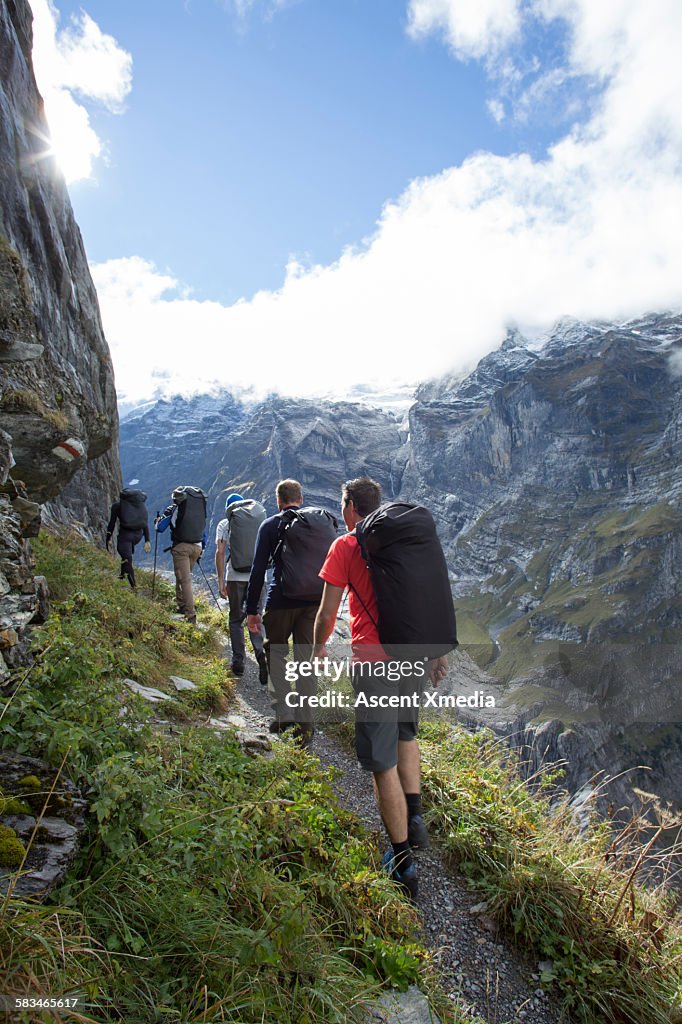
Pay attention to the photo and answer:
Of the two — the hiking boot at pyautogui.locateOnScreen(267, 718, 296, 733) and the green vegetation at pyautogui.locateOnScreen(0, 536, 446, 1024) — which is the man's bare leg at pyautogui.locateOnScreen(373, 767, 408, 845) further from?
the hiking boot at pyautogui.locateOnScreen(267, 718, 296, 733)

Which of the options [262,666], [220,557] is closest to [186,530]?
[220,557]

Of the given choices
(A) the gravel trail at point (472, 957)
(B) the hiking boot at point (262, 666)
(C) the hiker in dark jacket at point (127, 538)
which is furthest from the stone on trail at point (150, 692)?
(C) the hiker in dark jacket at point (127, 538)

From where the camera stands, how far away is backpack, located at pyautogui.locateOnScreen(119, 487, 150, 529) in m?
13.1

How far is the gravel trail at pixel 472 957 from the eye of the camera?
3.47 m

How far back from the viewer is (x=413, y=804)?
4.74 m

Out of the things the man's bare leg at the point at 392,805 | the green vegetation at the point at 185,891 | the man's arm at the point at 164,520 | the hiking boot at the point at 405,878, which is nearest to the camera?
the green vegetation at the point at 185,891

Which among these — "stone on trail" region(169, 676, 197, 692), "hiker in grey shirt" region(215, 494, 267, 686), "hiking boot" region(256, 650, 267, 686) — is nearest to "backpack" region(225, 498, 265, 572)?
"hiker in grey shirt" region(215, 494, 267, 686)

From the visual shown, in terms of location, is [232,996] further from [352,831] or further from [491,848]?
[491,848]

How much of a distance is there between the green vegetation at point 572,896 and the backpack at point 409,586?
201cm

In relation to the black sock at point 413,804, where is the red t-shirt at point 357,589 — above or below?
above

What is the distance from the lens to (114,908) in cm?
→ 252

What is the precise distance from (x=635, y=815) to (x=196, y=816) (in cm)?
389

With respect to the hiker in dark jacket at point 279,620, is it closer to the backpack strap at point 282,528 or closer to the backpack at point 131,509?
the backpack strap at point 282,528

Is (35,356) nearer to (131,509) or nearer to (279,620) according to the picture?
(279,620)
